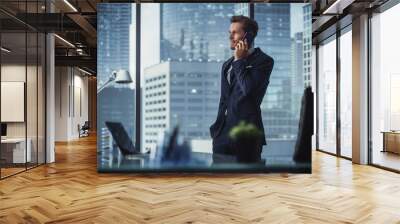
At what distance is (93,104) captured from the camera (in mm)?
22422

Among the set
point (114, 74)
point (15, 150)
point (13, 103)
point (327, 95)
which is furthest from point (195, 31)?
point (327, 95)

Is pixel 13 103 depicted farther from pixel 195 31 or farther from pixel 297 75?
pixel 297 75

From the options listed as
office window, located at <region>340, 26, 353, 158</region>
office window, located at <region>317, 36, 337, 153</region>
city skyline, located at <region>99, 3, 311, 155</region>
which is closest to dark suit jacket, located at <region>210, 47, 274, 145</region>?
city skyline, located at <region>99, 3, 311, 155</region>

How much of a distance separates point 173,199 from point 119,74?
8.91ft

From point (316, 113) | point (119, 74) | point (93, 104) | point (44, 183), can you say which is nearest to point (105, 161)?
point (44, 183)

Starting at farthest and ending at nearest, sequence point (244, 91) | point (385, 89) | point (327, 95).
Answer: point (327, 95) < point (385, 89) < point (244, 91)

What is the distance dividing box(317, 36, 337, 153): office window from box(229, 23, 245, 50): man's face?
431 cm

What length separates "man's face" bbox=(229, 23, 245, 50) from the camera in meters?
6.75

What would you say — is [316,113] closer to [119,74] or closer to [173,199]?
[119,74]

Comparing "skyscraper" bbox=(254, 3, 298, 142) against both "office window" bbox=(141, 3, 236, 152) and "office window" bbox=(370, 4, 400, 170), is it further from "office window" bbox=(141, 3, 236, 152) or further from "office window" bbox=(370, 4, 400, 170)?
Answer: "office window" bbox=(370, 4, 400, 170)

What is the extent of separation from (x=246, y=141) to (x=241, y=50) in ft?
5.16

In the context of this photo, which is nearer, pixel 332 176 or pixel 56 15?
pixel 332 176

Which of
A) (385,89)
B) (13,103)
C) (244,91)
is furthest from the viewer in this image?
(385,89)

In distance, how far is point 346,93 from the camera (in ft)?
30.4
